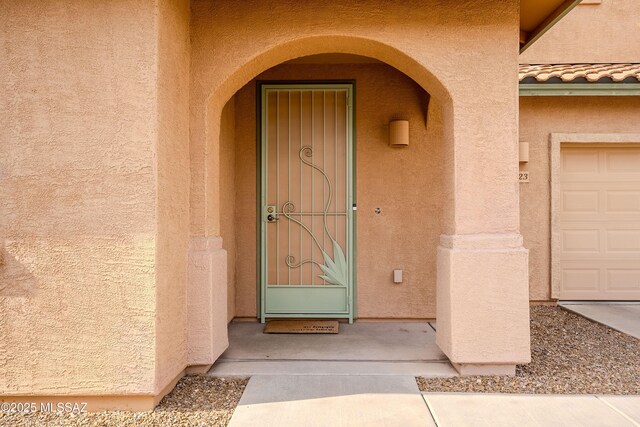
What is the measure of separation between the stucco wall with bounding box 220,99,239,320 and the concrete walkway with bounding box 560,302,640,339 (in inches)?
172

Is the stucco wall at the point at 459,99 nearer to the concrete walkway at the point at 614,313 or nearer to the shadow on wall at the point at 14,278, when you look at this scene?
the shadow on wall at the point at 14,278

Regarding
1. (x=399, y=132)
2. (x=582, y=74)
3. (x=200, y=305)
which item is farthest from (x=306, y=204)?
(x=582, y=74)

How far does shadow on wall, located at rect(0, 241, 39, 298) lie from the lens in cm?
308

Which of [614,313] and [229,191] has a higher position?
[229,191]

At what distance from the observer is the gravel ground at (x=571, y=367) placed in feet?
11.5

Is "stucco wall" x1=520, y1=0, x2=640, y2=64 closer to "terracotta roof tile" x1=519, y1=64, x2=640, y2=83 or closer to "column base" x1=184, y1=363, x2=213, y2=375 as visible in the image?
"terracotta roof tile" x1=519, y1=64, x2=640, y2=83

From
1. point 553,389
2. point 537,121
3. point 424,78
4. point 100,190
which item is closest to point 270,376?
point 100,190

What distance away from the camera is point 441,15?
3.72m

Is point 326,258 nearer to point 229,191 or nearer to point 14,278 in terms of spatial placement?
point 229,191

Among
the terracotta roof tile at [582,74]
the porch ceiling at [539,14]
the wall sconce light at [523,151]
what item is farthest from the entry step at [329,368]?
the terracotta roof tile at [582,74]

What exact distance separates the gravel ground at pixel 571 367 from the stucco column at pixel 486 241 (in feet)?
0.62

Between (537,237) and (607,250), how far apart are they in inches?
47.0

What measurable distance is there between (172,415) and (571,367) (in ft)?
11.0

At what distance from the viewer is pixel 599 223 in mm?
6484
